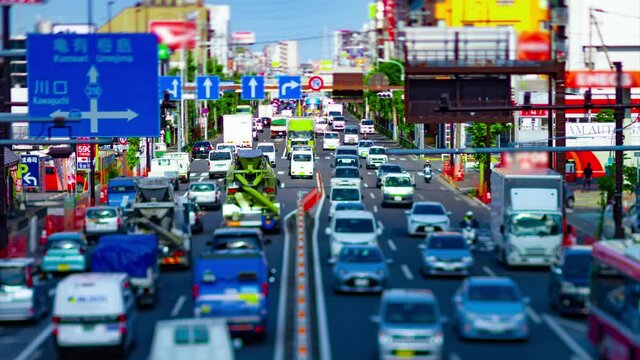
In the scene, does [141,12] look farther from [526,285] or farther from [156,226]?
[526,285]

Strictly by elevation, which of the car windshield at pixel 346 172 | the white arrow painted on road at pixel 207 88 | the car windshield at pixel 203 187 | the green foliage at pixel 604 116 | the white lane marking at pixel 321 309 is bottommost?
the white lane marking at pixel 321 309

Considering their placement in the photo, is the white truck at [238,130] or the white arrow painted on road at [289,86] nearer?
the white arrow painted on road at [289,86]

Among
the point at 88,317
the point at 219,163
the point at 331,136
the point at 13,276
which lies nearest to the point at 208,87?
the point at 219,163

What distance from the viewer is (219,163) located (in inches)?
3351

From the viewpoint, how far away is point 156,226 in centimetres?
4269

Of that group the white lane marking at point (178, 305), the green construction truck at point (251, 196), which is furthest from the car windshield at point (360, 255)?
the green construction truck at point (251, 196)

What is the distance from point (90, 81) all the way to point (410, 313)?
16104 mm

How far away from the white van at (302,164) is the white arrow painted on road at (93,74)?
4532 centimetres

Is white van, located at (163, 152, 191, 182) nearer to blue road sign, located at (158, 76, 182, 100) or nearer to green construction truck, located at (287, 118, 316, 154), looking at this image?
blue road sign, located at (158, 76, 182, 100)

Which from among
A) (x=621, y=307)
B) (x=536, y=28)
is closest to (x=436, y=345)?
(x=621, y=307)

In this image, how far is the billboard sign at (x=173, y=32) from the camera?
2087 inches

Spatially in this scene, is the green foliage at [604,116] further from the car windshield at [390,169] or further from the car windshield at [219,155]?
the car windshield at [219,155]

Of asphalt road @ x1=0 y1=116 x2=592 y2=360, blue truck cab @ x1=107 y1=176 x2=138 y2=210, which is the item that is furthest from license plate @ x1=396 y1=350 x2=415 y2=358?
blue truck cab @ x1=107 y1=176 x2=138 y2=210

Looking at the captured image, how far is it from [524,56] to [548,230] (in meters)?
8.28
